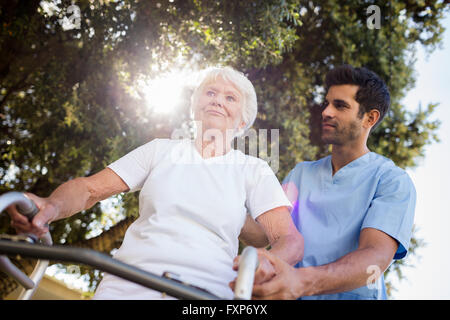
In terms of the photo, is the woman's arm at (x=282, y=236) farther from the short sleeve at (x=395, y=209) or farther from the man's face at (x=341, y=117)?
the man's face at (x=341, y=117)

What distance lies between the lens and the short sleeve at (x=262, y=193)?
1.78 meters

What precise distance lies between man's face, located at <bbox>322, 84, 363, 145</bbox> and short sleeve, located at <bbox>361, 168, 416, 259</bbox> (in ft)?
1.23

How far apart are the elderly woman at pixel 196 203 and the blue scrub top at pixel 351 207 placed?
35 cm

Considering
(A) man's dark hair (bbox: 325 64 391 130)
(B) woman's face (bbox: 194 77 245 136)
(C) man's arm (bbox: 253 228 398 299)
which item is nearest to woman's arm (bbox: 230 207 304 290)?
(C) man's arm (bbox: 253 228 398 299)

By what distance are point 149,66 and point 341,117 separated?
2.83 meters

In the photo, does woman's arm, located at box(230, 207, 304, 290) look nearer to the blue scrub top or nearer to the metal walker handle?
the blue scrub top

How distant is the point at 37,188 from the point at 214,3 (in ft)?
10.2

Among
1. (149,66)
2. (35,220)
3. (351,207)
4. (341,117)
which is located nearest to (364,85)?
(341,117)

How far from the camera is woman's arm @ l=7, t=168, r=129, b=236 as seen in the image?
1.38 meters

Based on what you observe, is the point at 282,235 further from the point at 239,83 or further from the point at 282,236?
the point at 239,83

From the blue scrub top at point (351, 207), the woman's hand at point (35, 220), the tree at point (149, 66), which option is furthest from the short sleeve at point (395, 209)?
the tree at point (149, 66)

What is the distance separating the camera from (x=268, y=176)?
188 centimetres
